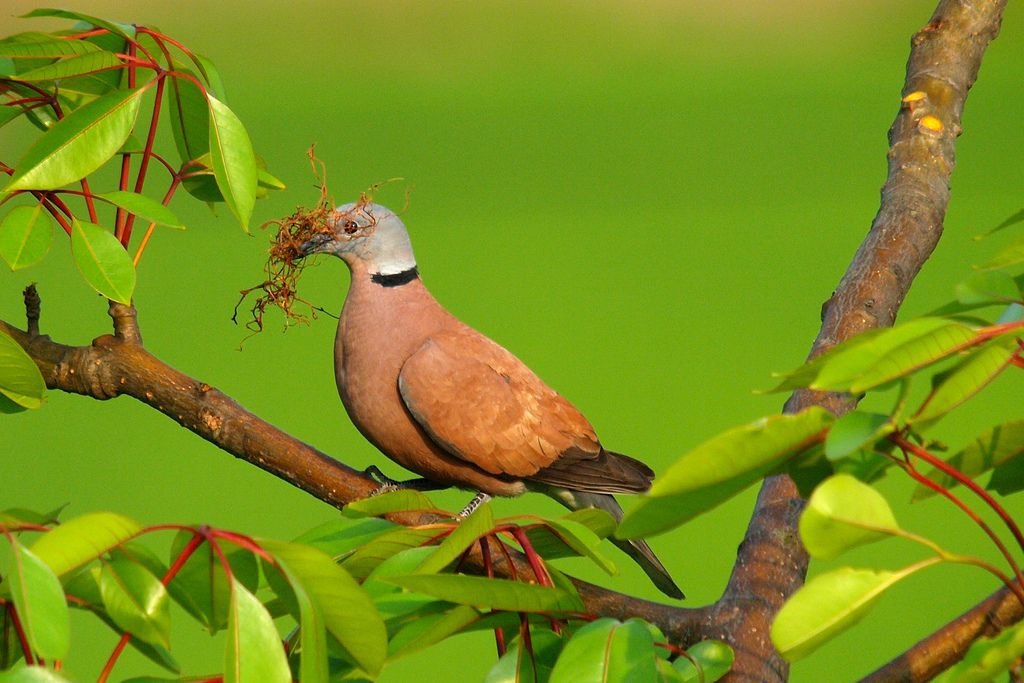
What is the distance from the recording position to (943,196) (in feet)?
2.74

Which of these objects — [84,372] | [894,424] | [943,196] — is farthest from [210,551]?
[943,196]

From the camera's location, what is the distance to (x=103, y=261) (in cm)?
61

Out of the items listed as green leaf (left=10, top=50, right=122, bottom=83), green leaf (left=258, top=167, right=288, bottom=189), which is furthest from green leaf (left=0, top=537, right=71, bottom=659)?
green leaf (left=258, top=167, right=288, bottom=189)

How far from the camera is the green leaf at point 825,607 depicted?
1.07 feet

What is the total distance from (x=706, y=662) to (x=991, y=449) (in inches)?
6.3

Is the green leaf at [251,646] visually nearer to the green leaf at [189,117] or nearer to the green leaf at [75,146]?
the green leaf at [75,146]

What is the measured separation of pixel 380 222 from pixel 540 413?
0.23 metres

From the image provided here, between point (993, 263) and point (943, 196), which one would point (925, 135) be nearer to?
point (943, 196)

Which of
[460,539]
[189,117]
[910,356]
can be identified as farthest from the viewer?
[189,117]

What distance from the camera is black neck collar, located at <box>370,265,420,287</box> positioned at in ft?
3.50

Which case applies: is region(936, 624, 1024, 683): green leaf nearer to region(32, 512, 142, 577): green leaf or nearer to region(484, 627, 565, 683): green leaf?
region(484, 627, 565, 683): green leaf

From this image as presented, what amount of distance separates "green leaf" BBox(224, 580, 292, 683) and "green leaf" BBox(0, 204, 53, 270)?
0.30 meters

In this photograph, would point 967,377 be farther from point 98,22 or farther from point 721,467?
point 98,22

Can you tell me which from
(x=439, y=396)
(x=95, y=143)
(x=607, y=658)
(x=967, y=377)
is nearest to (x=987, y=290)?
(x=967, y=377)
